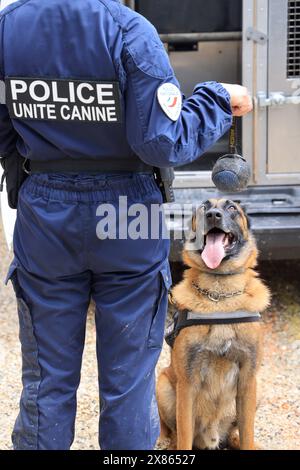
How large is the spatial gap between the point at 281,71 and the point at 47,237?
2468 millimetres

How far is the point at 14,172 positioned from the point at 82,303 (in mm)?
498

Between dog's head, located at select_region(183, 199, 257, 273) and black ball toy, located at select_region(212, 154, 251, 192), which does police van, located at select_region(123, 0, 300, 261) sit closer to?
dog's head, located at select_region(183, 199, 257, 273)

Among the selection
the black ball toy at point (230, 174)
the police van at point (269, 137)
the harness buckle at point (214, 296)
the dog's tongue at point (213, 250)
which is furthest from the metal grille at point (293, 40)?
the black ball toy at point (230, 174)

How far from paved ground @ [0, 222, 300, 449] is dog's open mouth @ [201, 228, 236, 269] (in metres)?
0.91

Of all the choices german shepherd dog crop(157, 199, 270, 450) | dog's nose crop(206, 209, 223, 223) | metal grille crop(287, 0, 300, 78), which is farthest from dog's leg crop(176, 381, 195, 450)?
metal grille crop(287, 0, 300, 78)

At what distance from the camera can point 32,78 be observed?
2.30 meters

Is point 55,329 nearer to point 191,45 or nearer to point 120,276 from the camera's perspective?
point 120,276

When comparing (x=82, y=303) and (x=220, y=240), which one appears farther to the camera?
(x=220, y=240)

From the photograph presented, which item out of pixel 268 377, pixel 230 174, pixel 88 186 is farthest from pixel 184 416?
pixel 88 186

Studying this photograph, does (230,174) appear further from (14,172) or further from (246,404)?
(246,404)

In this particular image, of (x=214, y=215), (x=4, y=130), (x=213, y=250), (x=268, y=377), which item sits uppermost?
(x=4, y=130)

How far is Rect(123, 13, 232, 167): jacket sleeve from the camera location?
2.19 m

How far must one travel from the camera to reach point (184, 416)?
326cm
